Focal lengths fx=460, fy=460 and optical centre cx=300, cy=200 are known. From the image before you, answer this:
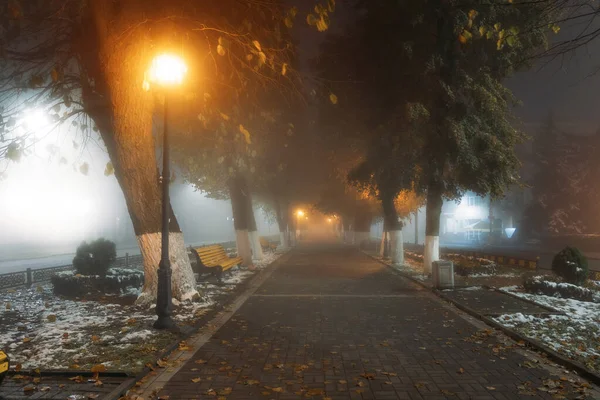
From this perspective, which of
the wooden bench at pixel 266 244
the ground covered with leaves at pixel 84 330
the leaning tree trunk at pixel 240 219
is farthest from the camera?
the wooden bench at pixel 266 244

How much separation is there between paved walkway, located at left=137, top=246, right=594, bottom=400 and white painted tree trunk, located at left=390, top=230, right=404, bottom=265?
37.7ft

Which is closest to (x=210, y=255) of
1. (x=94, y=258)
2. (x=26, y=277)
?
(x=94, y=258)

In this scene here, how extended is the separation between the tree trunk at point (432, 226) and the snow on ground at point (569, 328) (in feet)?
21.1

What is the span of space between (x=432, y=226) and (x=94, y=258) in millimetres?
11637

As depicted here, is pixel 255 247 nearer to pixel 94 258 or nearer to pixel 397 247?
pixel 397 247

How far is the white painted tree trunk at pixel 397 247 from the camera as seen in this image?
22.5 meters

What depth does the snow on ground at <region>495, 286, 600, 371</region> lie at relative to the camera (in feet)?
21.4

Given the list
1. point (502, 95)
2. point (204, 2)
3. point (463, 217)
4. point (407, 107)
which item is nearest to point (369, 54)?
point (407, 107)

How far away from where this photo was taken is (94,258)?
42.9 feet

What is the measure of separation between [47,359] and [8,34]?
8021mm

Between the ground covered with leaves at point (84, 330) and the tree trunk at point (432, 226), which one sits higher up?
the tree trunk at point (432, 226)

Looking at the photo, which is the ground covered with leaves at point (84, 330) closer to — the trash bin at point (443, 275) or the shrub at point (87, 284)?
the shrub at point (87, 284)

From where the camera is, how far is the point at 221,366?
6141 millimetres

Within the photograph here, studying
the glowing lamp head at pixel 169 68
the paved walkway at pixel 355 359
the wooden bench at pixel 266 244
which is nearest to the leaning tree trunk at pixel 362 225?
the wooden bench at pixel 266 244
